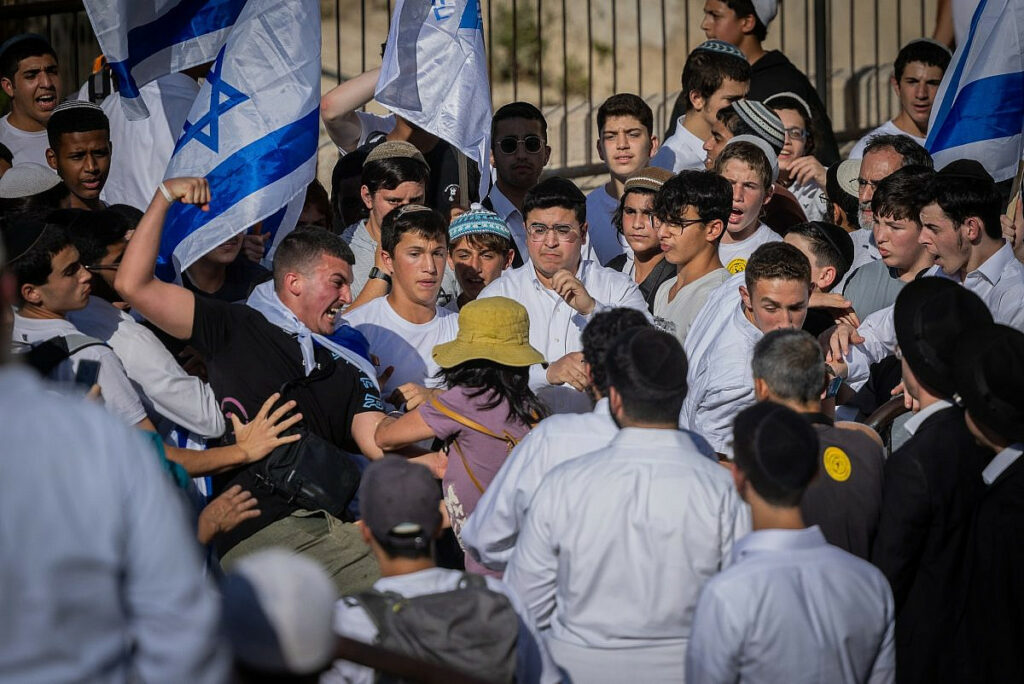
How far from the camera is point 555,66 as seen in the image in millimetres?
11586

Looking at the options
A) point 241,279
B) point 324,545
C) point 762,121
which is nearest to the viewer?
point 324,545

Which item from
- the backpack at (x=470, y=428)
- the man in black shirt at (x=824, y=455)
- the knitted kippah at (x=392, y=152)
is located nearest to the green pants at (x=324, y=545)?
the backpack at (x=470, y=428)

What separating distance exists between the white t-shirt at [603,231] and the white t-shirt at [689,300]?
1.45 metres

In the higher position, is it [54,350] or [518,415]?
[54,350]

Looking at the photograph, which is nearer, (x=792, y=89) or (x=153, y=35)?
(x=153, y=35)

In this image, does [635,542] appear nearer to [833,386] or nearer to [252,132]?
[833,386]

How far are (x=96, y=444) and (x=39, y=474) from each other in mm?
109

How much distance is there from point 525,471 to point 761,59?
6.29 metres

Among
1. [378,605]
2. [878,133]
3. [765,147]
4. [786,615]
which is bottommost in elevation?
[786,615]

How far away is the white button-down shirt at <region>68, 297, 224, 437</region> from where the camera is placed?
521 centimetres

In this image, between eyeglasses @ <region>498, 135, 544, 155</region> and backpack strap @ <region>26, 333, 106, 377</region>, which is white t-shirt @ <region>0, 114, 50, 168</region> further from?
backpack strap @ <region>26, 333, 106, 377</region>

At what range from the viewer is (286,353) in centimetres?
540

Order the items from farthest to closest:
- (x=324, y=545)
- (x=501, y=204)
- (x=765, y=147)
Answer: (x=501, y=204), (x=765, y=147), (x=324, y=545)

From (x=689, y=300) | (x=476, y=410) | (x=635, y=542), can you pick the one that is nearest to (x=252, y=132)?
(x=476, y=410)
